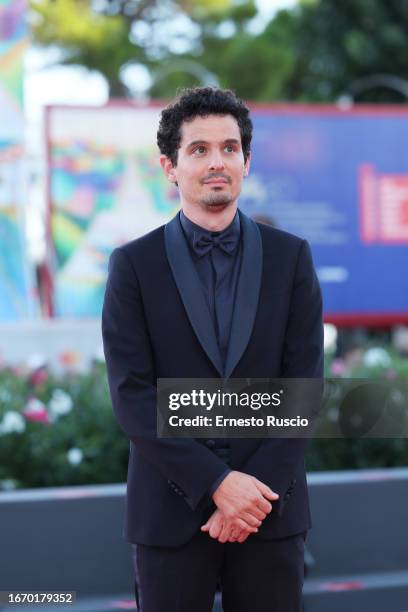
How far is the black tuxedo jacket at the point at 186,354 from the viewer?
2.41 m

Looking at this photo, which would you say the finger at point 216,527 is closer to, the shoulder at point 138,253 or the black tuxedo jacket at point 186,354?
the black tuxedo jacket at point 186,354

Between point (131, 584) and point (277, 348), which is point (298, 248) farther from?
point (131, 584)

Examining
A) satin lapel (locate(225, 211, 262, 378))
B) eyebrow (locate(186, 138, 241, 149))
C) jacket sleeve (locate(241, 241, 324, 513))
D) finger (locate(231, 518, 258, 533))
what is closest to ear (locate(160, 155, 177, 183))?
eyebrow (locate(186, 138, 241, 149))

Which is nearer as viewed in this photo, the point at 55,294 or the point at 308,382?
the point at 308,382

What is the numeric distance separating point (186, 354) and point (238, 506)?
42 centimetres

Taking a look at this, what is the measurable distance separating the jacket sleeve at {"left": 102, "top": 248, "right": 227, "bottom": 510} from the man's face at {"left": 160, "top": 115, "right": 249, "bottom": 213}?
0.87 feet

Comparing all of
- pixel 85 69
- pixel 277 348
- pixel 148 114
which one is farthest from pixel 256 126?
pixel 85 69

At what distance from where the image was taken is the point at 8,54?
7.93 m

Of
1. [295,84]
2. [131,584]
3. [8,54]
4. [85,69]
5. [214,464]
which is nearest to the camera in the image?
[214,464]

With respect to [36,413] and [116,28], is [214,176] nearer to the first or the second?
[36,413]

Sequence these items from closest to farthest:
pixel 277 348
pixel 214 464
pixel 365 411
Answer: pixel 214 464
pixel 277 348
pixel 365 411

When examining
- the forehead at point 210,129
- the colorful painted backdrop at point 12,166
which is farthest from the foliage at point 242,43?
the forehead at point 210,129

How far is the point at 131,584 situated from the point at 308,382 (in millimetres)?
1527

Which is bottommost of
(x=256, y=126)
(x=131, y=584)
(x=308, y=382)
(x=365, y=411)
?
(x=131, y=584)
